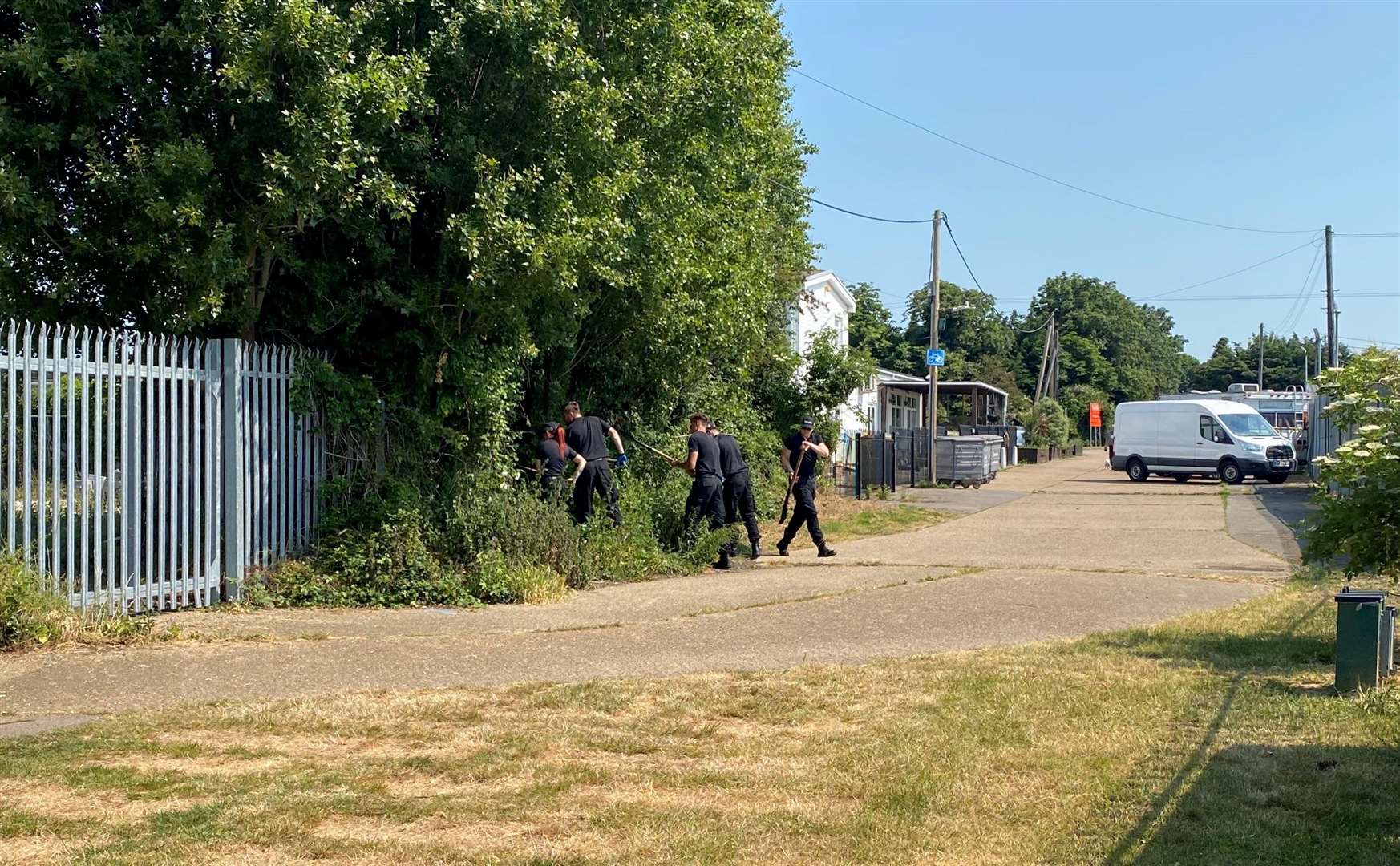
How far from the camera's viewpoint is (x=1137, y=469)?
122 ft

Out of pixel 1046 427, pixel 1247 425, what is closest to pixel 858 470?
pixel 1247 425

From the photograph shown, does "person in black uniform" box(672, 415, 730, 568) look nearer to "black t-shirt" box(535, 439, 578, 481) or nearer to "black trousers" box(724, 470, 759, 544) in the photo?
"black trousers" box(724, 470, 759, 544)

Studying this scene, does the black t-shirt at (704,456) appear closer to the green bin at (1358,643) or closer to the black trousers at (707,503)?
the black trousers at (707,503)

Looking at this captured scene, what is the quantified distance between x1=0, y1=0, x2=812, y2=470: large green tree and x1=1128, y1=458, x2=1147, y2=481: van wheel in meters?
26.3

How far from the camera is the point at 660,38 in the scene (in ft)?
41.3

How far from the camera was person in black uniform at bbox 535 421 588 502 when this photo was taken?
12.9 m

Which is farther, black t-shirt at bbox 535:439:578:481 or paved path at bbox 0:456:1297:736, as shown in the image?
black t-shirt at bbox 535:439:578:481

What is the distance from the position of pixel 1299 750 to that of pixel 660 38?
9.17 metres

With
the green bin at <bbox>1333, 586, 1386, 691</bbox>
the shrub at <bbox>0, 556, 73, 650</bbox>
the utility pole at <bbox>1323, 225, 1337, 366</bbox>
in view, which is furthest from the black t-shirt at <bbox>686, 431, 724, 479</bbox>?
the utility pole at <bbox>1323, 225, 1337, 366</bbox>

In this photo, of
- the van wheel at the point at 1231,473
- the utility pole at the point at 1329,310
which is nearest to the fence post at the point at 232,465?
the van wheel at the point at 1231,473

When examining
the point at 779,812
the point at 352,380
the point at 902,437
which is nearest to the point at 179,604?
the point at 352,380

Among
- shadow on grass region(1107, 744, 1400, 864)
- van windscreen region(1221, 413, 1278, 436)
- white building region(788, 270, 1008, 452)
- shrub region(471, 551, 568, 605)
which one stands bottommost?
shadow on grass region(1107, 744, 1400, 864)

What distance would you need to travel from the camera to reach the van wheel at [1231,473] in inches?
1357

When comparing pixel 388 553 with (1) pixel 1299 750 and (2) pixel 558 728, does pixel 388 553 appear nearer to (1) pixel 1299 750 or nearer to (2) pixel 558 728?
(2) pixel 558 728
